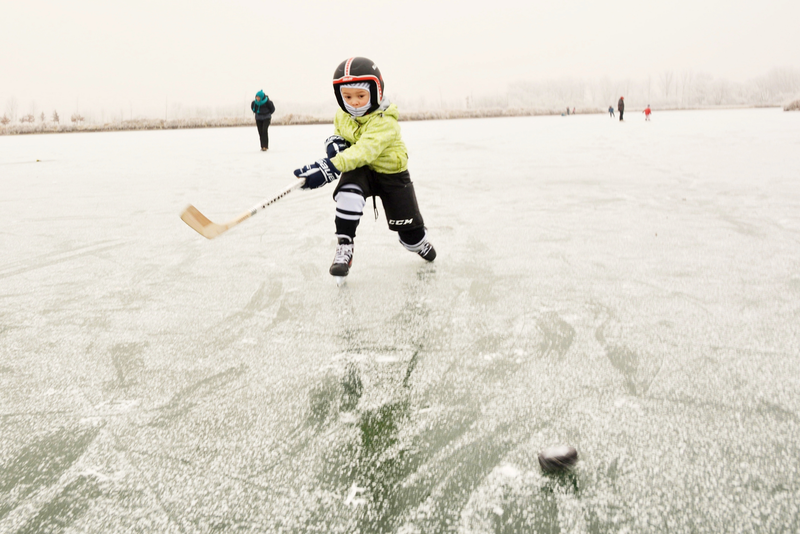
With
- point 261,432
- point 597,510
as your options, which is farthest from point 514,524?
point 261,432

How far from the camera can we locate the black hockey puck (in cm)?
119

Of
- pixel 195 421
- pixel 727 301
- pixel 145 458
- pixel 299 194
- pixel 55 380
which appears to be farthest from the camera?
pixel 299 194

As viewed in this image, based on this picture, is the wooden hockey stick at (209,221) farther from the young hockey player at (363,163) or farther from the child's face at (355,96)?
the child's face at (355,96)

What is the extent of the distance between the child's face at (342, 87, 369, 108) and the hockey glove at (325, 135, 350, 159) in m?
0.22

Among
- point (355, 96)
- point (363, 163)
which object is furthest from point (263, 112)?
point (363, 163)

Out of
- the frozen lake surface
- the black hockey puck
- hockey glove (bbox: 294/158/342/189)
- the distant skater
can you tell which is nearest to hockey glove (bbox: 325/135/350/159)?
hockey glove (bbox: 294/158/342/189)

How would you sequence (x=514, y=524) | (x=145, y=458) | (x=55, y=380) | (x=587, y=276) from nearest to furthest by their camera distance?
1. (x=514, y=524)
2. (x=145, y=458)
3. (x=55, y=380)
4. (x=587, y=276)

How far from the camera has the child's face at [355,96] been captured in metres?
2.39

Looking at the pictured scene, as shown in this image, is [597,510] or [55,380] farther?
[55,380]

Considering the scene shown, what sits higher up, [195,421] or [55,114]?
[55,114]

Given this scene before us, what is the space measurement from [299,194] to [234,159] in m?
3.89

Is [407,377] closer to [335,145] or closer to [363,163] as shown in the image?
[363,163]

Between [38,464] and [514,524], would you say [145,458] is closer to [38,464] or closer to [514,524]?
[38,464]

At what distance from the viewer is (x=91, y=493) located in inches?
46.7
